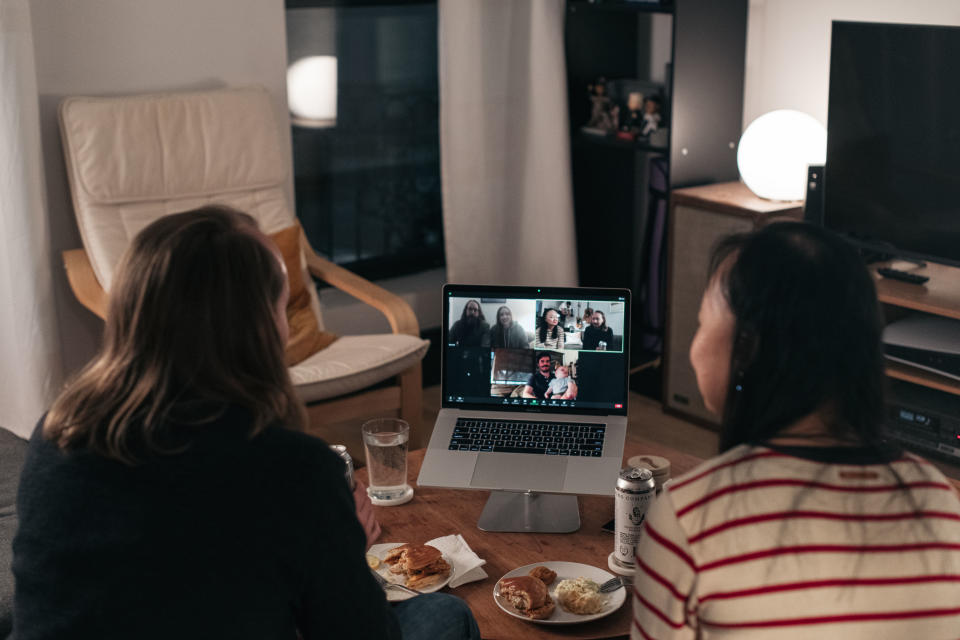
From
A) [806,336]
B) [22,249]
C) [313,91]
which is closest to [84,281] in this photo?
[22,249]

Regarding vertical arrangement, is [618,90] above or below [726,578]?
above

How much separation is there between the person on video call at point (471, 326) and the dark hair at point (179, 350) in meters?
0.78

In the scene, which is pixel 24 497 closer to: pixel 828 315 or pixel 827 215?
pixel 828 315

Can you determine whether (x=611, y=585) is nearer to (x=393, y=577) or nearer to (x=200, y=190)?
(x=393, y=577)

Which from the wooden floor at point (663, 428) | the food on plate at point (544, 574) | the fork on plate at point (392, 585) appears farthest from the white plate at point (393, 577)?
the wooden floor at point (663, 428)

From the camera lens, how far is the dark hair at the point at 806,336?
106 cm

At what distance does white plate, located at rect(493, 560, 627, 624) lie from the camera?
4.72 ft

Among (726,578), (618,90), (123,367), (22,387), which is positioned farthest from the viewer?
(618,90)

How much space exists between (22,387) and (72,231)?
0.51 meters

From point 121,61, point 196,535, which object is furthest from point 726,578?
point 121,61

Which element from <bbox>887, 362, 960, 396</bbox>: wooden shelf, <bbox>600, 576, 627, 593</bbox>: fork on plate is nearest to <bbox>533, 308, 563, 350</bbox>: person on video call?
<bbox>600, 576, 627, 593</bbox>: fork on plate

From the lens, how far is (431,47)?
3934mm

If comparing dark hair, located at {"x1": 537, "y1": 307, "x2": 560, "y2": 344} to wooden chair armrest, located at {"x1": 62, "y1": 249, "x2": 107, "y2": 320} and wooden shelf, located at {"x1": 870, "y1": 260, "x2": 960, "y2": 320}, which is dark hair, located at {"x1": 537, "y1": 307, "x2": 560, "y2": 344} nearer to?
wooden shelf, located at {"x1": 870, "y1": 260, "x2": 960, "y2": 320}

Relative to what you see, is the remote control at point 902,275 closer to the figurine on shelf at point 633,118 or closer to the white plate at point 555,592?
the figurine on shelf at point 633,118
